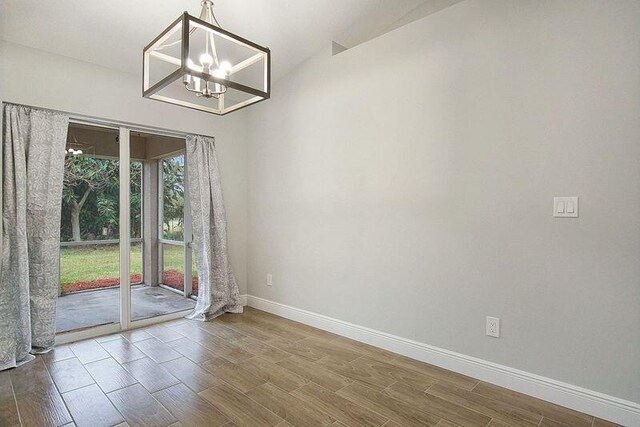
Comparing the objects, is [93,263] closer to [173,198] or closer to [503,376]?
[173,198]

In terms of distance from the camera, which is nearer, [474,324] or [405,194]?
[474,324]

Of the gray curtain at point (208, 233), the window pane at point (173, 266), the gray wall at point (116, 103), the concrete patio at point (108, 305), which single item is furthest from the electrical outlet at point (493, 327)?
the window pane at point (173, 266)

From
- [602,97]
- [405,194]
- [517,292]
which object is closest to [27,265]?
[405,194]

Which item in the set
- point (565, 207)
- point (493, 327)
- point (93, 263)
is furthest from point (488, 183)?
point (93, 263)

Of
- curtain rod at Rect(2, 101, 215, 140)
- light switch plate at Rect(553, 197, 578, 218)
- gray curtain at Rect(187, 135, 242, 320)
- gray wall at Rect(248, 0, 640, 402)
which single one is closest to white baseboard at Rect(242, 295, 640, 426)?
gray wall at Rect(248, 0, 640, 402)

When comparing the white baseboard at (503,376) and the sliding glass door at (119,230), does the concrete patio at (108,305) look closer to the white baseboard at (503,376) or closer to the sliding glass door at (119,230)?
the sliding glass door at (119,230)

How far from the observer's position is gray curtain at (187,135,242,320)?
3.96m

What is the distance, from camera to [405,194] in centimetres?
290

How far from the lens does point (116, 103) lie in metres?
3.39

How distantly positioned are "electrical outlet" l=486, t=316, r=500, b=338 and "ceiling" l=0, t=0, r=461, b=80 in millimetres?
2548

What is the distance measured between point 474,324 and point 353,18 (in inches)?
111

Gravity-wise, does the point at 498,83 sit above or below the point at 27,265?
above

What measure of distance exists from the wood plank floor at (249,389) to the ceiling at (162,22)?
104 inches

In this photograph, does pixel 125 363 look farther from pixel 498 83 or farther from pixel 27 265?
pixel 498 83
